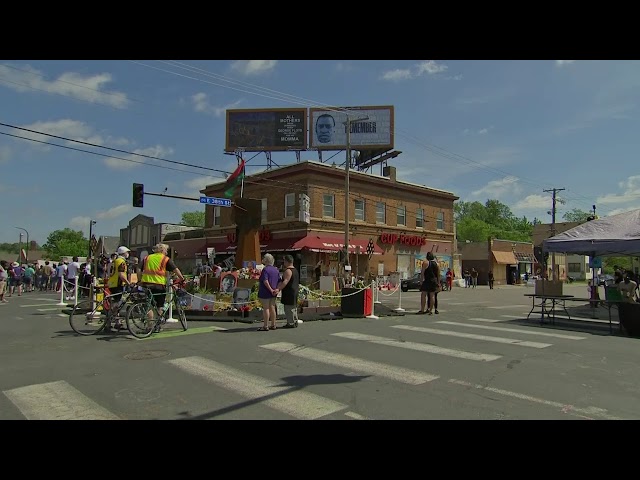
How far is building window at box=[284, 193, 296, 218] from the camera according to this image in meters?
32.2

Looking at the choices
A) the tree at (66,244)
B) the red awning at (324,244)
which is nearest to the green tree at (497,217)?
the red awning at (324,244)

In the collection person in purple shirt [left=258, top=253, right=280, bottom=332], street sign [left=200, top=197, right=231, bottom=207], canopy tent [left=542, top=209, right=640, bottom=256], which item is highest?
street sign [left=200, top=197, right=231, bottom=207]

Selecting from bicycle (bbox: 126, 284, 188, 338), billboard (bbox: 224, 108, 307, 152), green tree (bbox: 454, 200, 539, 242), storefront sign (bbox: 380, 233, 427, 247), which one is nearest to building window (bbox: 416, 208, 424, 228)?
storefront sign (bbox: 380, 233, 427, 247)

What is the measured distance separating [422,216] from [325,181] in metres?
10.5

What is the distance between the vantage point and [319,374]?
6.41m

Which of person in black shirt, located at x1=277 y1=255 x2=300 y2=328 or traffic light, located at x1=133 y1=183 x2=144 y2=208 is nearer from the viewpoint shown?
person in black shirt, located at x1=277 y1=255 x2=300 y2=328

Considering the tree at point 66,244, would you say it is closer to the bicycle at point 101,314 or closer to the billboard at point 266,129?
the billboard at point 266,129

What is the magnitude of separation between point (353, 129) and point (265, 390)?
3521 centimetres

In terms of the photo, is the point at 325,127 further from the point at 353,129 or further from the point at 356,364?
the point at 356,364

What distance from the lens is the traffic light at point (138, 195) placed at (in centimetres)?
2152

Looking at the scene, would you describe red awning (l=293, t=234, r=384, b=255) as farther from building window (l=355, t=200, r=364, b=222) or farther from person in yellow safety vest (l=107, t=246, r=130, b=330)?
person in yellow safety vest (l=107, t=246, r=130, b=330)

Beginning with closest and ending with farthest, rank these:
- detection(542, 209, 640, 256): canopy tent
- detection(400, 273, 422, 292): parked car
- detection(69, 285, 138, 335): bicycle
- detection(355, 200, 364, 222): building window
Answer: detection(69, 285, 138, 335): bicycle < detection(542, 209, 640, 256): canopy tent < detection(400, 273, 422, 292): parked car < detection(355, 200, 364, 222): building window
